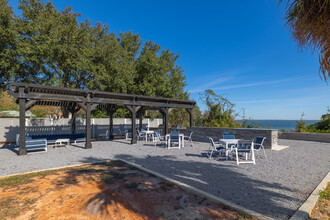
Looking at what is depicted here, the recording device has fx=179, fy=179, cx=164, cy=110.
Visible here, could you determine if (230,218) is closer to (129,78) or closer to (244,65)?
(129,78)

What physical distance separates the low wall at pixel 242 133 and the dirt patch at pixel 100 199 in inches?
297

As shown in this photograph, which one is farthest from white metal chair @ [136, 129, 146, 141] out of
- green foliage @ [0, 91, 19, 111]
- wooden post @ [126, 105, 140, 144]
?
Result: green foliage @ [0, 91, 19, 111]

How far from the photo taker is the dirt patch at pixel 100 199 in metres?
3.01

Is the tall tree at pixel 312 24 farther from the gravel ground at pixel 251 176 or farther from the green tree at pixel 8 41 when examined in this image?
the green tree at pixel 8 41

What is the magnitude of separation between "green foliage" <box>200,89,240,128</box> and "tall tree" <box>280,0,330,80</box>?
1272cm

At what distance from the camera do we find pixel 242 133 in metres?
10.9

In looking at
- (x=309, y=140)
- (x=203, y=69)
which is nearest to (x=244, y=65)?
(x=203, y=69)

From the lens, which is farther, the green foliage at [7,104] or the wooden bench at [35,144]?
the green foliage at [7,104]

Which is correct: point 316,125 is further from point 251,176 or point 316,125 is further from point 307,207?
point 307,207

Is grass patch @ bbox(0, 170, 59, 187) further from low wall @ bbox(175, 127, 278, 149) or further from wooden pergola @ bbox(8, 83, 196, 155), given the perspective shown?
low wall @ bbox(175, 127, 278, 149)

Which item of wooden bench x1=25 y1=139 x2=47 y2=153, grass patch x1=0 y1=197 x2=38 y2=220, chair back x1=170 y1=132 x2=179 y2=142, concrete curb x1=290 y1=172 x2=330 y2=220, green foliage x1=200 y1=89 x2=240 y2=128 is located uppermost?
green foliage x1=200 y1=89 x2=240 y2=128

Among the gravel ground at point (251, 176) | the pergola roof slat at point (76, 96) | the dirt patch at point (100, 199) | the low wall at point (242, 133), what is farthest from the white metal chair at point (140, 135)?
the dirt patch at point (100, 199)

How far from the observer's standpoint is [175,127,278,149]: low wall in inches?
381

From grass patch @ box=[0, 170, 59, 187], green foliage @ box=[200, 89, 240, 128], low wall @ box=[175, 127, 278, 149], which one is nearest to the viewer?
grass patch @ box=[0, 170, 59, 187]
